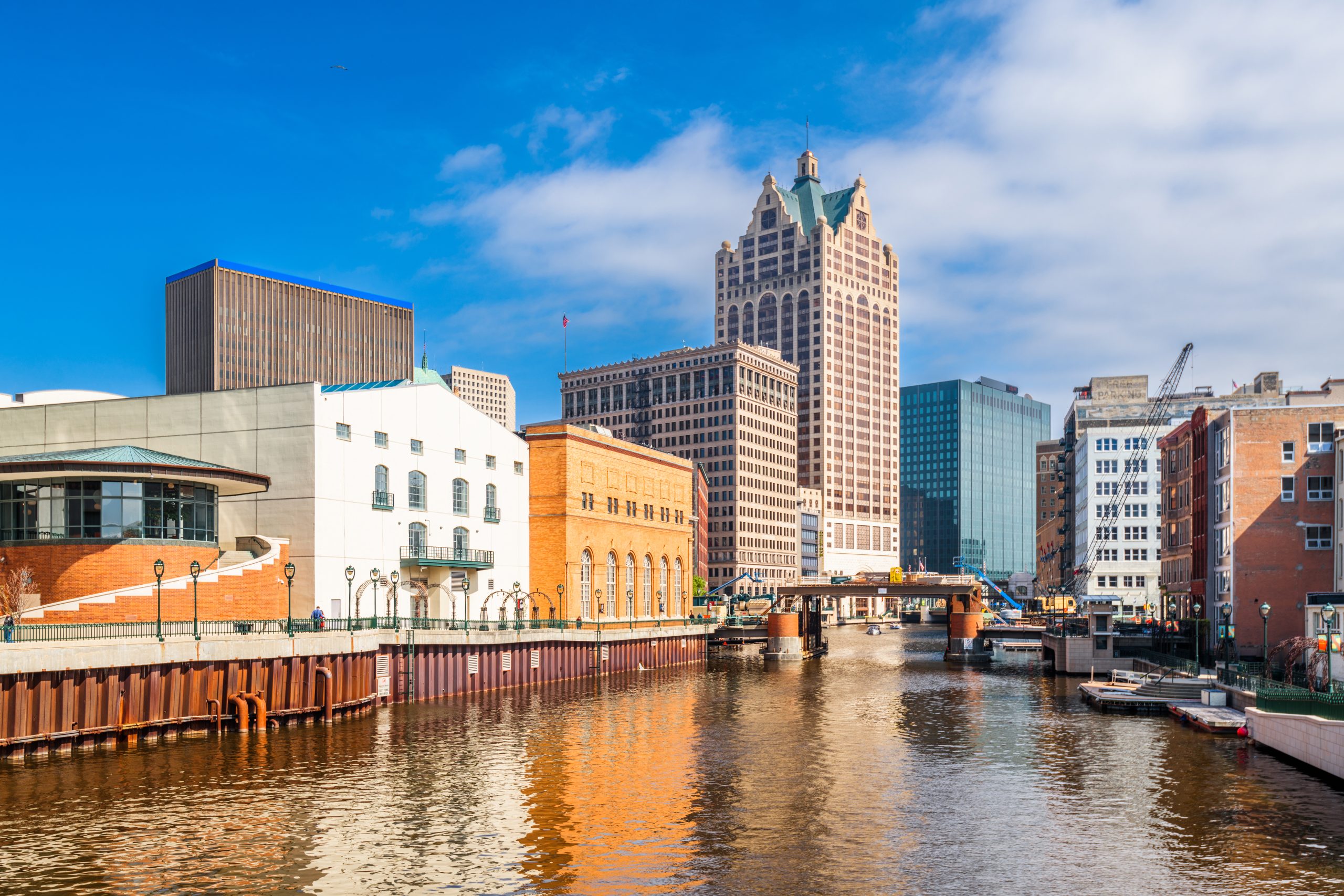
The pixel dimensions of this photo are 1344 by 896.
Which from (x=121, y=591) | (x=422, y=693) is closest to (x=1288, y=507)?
(x=422, y=693)

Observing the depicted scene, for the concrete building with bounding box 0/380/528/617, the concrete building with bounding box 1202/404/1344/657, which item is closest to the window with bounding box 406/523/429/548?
the concrete building with bounding box 0/380/528/617

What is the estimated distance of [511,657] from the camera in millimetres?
90625

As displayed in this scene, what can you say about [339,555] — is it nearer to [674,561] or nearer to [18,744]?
[18,744]

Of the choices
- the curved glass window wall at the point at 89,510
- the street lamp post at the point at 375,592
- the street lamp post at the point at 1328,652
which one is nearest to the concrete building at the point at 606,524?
the street lamp post at the point at 375,592

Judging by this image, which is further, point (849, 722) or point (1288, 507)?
point (1288, 507)

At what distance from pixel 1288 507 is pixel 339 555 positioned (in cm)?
7871

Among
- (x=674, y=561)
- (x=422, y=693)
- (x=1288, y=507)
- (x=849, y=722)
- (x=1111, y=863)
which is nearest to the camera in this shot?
(x=1111, y=863)

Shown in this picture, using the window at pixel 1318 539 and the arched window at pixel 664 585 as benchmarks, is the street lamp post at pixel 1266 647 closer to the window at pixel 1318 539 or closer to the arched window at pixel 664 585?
the window at pixel 1318 539

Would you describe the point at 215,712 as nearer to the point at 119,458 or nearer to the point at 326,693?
the point at 326,693

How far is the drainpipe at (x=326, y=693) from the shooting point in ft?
212

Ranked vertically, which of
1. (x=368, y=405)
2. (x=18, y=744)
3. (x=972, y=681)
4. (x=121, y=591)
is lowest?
(x=972, y=681)

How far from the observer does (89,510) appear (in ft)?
233

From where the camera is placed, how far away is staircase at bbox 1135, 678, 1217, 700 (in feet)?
253

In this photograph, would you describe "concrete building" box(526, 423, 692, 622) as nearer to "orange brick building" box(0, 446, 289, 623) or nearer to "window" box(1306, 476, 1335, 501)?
"orange brick building" box(0, 446, 289, 623)
